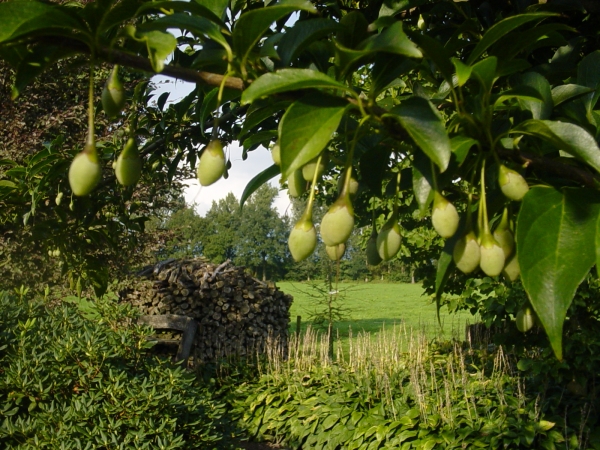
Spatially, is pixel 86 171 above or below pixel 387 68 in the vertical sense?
below

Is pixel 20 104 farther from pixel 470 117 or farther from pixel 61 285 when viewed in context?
pixel 470 117

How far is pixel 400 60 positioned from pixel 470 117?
0.11m

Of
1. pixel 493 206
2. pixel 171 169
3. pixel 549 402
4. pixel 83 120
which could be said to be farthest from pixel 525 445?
pixel 83 120

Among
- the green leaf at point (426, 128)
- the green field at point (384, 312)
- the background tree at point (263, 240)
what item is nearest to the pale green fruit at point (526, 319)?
the green leaf at point (426, 128)

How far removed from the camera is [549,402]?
4.12 meters

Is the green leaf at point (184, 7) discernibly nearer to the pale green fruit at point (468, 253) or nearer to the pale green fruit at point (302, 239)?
the pale green fruit at point (302, 239)

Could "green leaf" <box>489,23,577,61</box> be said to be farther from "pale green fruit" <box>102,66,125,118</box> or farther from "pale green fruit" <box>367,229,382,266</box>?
"pale green fruit" <box>102,66,125,118</box>

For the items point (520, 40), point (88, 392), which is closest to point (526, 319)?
point (520, 40)

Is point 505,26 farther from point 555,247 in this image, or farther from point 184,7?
point 184,7

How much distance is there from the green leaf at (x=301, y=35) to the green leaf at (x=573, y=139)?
0.25 metres

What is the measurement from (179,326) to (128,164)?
5992 millimetres

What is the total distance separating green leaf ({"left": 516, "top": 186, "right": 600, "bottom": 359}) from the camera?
57 cm

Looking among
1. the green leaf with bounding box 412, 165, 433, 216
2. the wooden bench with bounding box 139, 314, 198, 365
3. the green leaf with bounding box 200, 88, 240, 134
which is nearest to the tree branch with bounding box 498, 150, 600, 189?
the green leaf with bounding box 412, 165, 433, 216

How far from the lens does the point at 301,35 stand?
2.13ft
